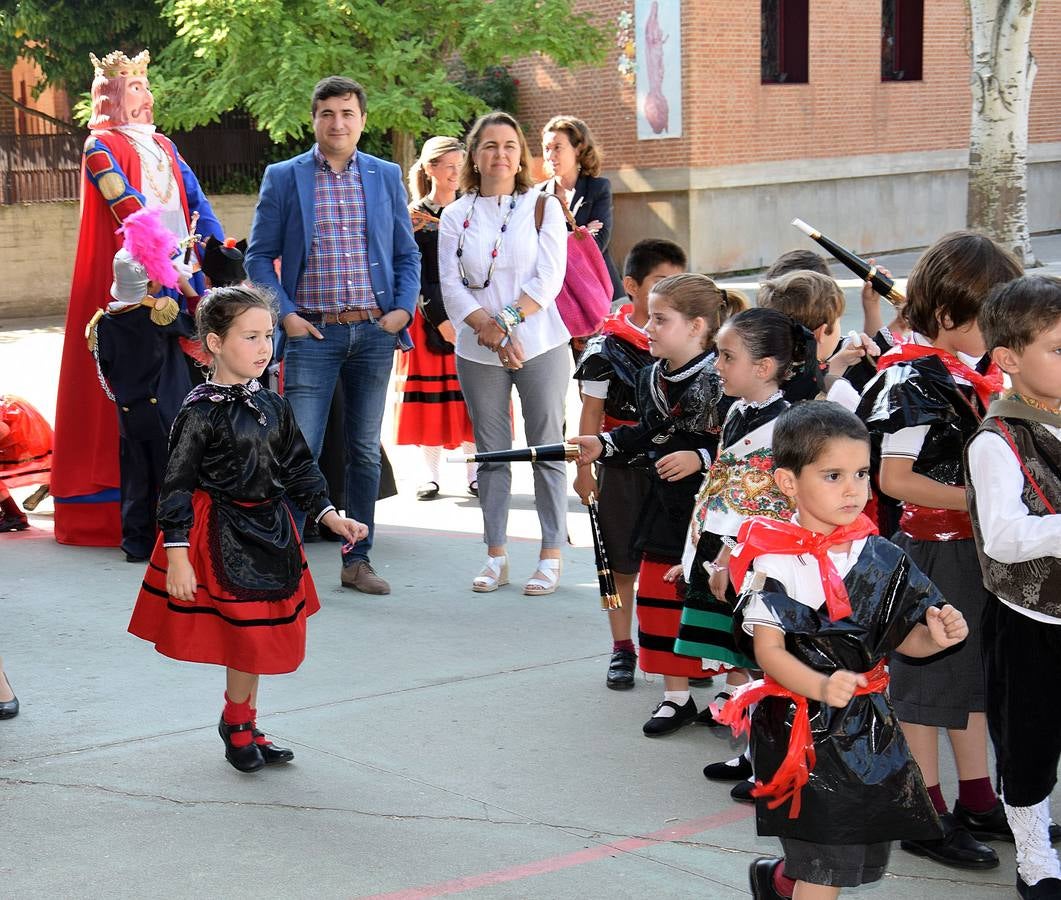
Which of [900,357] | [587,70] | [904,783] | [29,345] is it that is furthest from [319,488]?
[587,70]

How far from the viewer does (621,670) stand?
5250 mm

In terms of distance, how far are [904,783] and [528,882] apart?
1.02 metres

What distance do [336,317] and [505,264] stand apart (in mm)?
785

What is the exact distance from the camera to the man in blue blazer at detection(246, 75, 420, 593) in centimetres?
648

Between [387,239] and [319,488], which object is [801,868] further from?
[387,239]

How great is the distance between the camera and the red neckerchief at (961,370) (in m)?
3.87

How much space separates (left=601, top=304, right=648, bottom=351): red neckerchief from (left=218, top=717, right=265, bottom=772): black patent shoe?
1819mm

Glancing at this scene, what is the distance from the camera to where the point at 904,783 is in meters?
3.11

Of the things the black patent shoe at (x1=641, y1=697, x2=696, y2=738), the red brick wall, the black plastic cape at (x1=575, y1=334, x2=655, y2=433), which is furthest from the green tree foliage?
the black patent shoe at (x1=641, y1=697, x2=696, y2=738)

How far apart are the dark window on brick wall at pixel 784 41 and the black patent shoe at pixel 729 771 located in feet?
63.9

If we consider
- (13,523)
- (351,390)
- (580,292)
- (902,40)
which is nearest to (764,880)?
(351,390)

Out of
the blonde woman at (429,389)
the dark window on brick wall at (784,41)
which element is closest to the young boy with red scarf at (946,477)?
the blonde woman at (429,389)

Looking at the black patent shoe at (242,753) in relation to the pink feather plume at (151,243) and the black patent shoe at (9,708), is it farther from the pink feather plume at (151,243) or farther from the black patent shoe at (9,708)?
the pink feather plume at (151,243)

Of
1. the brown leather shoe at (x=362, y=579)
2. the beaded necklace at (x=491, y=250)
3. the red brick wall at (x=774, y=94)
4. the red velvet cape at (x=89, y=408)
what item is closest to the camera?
the brown leather shoe at (x=362, y=579)
